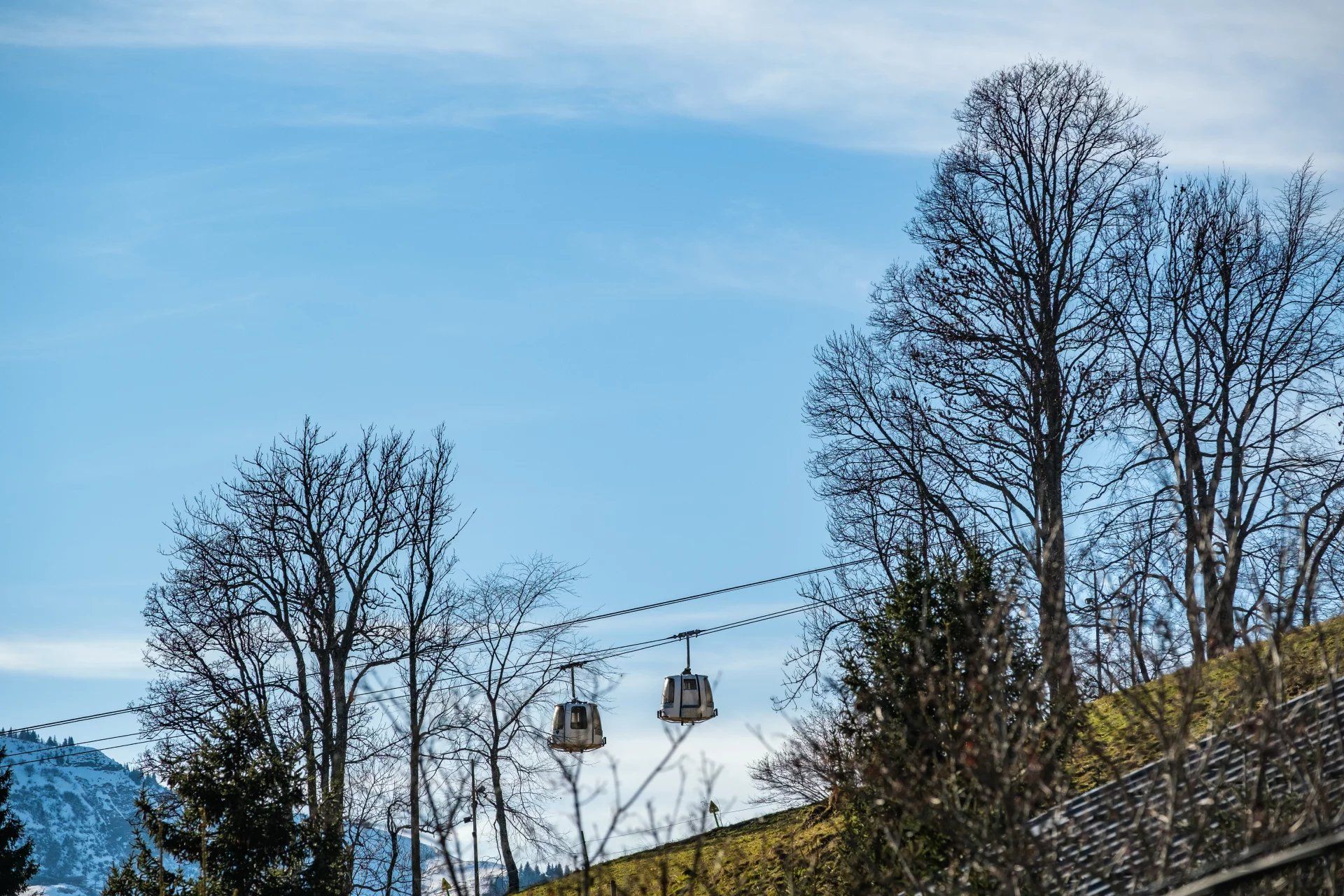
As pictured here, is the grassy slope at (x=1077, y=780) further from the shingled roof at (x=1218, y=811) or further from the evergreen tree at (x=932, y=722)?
the evergreen tree at (x=932, y=722)

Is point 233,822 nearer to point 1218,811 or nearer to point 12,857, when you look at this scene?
point 1218,811

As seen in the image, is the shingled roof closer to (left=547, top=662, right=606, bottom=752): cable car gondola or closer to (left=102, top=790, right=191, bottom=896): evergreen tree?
(left=102, top=790, right=191, bottom=896): evergreen tree

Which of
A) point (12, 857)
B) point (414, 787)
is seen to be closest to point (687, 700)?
point (414, 787)

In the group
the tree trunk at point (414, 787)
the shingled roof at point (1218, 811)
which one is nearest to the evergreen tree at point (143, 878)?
the tree trunk at point (414, 787)

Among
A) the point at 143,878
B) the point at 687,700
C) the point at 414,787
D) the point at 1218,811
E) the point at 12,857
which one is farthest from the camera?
the point at 12,857

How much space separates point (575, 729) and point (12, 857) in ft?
65.5

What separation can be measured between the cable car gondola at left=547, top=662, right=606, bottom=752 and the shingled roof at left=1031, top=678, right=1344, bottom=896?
51.6 feet

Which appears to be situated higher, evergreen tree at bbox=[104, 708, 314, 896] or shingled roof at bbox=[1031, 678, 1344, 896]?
evergreen tree at bbox=[104, 708, 314, 896]

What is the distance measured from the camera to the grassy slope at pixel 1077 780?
10.1 meters

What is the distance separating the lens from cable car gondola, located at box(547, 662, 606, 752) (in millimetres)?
24484

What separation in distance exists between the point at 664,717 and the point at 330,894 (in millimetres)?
6332

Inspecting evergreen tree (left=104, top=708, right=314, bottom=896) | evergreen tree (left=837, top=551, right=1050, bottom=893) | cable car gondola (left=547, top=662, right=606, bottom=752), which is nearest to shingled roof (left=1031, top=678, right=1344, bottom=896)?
evergreen tree (left=837, top=551, right=1050, bottom=893)

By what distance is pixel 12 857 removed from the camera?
1433 inches

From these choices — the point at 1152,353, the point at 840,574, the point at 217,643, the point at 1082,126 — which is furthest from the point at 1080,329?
the point at 217,643
